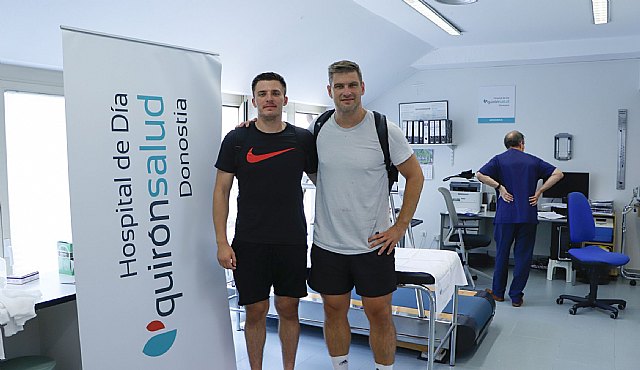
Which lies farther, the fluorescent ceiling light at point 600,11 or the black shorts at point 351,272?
the fluorescent ceiling light at point 600,11

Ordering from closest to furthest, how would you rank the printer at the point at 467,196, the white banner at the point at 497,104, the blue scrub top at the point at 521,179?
the blue scrub top at the point at 521,179 → the printer at the point at 467,196 → the white banner at the point at 497,104

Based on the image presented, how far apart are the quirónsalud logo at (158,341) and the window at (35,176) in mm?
1110

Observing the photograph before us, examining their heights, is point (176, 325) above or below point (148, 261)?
below

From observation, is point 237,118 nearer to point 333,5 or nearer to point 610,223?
point 333,5

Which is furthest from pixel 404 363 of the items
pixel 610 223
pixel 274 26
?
pixel 610 223

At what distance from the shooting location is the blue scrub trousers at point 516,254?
4770mm

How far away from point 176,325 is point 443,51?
200 inches

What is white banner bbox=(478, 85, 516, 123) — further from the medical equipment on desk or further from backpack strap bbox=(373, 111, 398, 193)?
backpack strap bbox=(373, 111, 398, 193)

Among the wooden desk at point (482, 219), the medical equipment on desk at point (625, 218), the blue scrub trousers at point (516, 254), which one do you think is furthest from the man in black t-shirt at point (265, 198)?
the medical equipment on desk at point (625, 218)

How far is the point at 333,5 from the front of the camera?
427 cm

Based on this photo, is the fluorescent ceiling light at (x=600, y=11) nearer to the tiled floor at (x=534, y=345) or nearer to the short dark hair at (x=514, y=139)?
the short dark hair at (x=514, y=139)

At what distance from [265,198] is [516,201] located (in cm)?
294

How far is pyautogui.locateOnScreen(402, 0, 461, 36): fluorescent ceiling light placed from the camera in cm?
459

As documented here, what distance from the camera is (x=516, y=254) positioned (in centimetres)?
486
